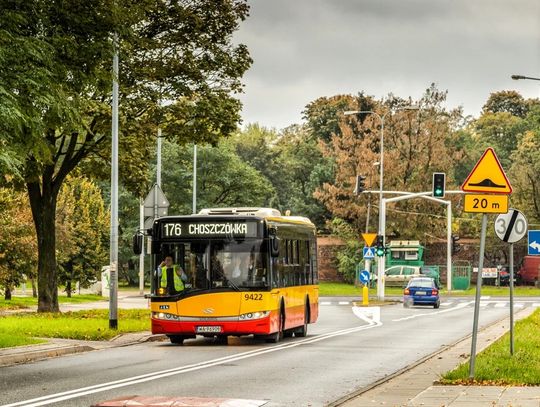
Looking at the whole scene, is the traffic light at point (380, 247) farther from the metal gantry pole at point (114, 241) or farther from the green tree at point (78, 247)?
the metal gantry pole at point (114, 241)

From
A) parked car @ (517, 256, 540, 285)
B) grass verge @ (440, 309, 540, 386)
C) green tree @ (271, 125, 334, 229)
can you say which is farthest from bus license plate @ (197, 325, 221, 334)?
parked car @ (517, 256, 540, 285)

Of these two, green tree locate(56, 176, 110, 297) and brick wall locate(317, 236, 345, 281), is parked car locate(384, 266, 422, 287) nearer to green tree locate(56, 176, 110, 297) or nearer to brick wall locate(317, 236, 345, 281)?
brick wall locate(317, 236, 345, 281)

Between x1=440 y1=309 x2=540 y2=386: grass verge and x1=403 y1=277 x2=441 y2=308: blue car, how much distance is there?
Result: 29098 millimetres

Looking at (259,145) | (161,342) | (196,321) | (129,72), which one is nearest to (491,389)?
(196,321)

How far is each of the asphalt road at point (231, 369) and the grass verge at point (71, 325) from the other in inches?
65.6

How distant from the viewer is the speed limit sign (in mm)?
21656

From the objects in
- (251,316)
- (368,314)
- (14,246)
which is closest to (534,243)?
(251,316)

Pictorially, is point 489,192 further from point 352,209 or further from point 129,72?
point 352,209

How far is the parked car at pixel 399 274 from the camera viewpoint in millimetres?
83188

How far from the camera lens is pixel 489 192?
1692 centimetres

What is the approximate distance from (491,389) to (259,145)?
10606 centimetres

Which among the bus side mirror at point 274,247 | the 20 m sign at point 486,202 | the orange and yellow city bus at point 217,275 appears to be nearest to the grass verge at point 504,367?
the 20 m sign at point 486,202

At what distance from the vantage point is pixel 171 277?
26.6 meters

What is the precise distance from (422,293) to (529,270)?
47217 mm
